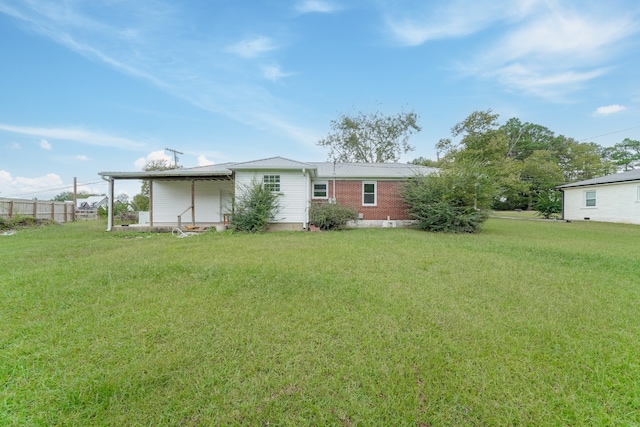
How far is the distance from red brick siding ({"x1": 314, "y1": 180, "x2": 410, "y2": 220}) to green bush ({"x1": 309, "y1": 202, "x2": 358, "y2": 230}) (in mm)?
1710

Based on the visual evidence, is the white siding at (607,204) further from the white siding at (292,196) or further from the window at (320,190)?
the white siding at (292,196)

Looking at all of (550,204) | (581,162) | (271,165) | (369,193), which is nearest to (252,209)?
(271,165)

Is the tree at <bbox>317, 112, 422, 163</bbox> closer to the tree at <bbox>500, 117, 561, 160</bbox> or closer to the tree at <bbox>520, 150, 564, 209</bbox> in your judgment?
the tree at <bbox>520, 150, 564, 209</bbox>

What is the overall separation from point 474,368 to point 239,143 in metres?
21.8

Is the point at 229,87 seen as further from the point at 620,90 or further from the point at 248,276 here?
the point at 620,90

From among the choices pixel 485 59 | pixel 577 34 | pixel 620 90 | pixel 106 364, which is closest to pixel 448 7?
pixel 485 59

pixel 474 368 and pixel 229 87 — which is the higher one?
pixel 229 87

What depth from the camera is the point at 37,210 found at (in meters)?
16.4

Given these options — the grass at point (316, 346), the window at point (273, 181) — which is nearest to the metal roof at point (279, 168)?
the window at point (273, 181)

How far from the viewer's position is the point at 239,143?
21234 millimetres

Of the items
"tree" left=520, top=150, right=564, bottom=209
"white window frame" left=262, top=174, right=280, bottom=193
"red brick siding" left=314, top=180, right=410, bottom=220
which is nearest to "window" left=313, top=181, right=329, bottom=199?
"red brick siding" left=314, top=180, right=410, bottom=220

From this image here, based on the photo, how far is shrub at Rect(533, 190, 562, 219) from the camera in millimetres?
20248

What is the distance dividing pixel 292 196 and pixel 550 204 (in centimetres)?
2157

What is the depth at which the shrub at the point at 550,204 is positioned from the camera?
20.2 metres
